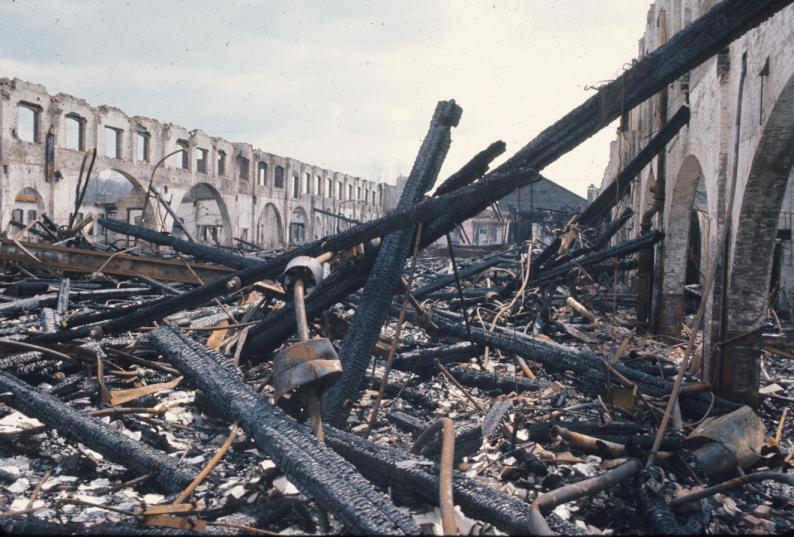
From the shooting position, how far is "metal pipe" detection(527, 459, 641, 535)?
204cm

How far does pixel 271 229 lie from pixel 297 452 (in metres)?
36.3

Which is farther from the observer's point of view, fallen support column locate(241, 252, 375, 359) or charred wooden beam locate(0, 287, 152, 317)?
charred wooden beam locate(0, 287, 152, 317)

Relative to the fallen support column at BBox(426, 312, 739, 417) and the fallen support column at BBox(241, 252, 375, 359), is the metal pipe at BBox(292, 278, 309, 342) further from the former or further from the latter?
the fallen support column at BBox(426, 312, 739, 417)

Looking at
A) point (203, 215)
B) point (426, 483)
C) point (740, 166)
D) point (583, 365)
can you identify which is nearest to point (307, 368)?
point (426, 483)

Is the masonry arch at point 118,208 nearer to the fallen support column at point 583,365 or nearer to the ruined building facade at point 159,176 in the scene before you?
the ruined building facade at point 159,176

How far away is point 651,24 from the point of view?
13430mm

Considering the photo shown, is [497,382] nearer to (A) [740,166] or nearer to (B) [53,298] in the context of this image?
(A) [740,166]

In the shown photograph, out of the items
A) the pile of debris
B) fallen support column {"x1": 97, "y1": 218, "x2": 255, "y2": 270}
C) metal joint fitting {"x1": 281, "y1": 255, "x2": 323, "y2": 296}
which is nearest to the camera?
the pile of debris

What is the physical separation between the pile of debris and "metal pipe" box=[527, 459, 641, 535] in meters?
0.01

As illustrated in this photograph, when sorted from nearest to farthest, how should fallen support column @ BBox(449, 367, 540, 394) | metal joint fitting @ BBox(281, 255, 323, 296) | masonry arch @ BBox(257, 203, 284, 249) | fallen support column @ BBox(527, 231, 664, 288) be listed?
metal joint fitting @ BBox(281, 255, 323, 296) → fallen support column @ BBox(449, 367, 540, 394) → fallen support column @ BBox(527, 231, 664, 288) → masonry arch @ BBox(257, 203, 284, 249)

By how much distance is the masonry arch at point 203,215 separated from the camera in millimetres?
30234

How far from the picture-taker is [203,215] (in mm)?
33188


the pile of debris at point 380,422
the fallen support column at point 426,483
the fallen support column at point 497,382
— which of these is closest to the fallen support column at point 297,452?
the pile of debris at point 380,422

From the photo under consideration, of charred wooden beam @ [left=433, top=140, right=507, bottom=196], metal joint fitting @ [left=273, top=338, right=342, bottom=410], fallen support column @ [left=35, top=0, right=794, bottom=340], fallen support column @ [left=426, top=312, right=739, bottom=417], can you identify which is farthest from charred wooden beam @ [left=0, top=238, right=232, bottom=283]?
metal joint fitting @ [left=273, top=338, right=342, bottom=410]
